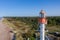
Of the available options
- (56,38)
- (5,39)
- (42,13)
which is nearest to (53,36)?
(56,38)

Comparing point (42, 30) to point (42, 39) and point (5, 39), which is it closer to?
point (42, 39)

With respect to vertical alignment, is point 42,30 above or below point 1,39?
above

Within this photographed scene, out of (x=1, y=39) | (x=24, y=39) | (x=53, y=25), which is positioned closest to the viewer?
(x=24, y=39)

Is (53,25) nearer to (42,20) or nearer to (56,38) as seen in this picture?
(56,38)

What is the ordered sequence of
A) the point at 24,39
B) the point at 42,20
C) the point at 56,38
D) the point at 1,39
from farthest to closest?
the point at 56,38 < the point at 1,39 < the point at 24,39 < the point at 42,20

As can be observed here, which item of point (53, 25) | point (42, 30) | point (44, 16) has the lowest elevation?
point (53, 25)

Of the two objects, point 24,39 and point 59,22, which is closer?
point 24,39

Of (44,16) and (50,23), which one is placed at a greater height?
(44,16)

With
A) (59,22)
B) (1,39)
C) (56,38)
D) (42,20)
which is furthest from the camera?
(59,22)

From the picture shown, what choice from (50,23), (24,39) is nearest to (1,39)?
(24,39)

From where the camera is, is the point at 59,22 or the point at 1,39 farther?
the point at 59,22
